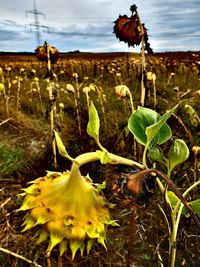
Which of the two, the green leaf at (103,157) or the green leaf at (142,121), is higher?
the green leaf at (142,121)

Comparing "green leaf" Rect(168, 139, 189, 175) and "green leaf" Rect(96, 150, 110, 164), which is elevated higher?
"green leaf" Rect(96, 150, 110, 164)

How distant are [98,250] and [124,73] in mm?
5917

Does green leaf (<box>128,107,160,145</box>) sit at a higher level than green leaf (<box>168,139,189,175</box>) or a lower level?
higher

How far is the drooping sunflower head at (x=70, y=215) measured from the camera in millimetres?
443

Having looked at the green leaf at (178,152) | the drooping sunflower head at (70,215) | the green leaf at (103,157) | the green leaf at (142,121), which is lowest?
the drooping sunflower head at (70,215)

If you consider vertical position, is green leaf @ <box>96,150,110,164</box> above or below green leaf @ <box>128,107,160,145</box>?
below

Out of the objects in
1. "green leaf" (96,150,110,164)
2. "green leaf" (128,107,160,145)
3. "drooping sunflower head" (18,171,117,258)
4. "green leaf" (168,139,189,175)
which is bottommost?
"drooping sunflower head" (18,171,117,258)

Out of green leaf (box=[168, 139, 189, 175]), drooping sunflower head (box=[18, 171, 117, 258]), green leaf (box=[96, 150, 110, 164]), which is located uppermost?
green leaf (box=[96, 150, 110, 164])

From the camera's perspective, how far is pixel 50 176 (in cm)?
49

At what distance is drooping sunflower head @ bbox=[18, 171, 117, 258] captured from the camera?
17.5 inches

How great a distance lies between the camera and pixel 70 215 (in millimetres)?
443

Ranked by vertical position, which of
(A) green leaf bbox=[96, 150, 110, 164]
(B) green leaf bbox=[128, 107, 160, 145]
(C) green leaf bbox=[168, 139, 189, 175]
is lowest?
(C) green leaf bbox=[168, 139, 189, 175]

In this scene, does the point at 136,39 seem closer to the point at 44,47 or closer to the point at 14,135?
the point at 44,47

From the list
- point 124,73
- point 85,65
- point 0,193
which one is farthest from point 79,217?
point 85,65
